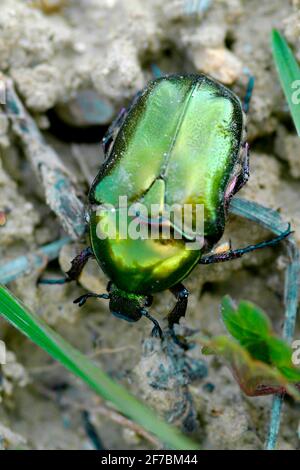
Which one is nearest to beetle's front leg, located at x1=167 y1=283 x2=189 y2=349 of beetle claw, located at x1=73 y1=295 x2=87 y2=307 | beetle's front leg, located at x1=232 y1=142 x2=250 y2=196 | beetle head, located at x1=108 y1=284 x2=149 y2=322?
beetle head, located at x1=108 y1=284 x2=149 y2=322

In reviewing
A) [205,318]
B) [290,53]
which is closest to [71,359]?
[205,318]

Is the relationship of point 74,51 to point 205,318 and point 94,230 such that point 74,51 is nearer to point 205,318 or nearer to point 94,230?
point 94,230

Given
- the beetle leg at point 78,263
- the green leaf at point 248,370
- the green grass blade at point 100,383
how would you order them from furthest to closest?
the beetle leg at point 78,263 < the green grass blade at point 100,383 < the green leaf at point 248,370

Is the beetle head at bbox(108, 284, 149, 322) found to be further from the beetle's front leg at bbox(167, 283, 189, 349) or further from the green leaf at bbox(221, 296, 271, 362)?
the green leaf at bbox(221, 296, 271, 362)

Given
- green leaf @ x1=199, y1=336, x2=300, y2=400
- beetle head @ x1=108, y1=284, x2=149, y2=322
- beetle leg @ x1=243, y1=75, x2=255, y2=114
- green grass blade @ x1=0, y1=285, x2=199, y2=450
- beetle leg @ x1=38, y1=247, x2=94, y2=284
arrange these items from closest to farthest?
1. green leaf @ x1=199, y1=336, x2=300, y2=400
2. green grass blade @ x1=0, y1=285, x2=199, y2=450
3. beetle head @ x1=108, y1=284, x2=149, y2=322
4. beetle leg @ x1=38, y1=247, x2=94, y2=284
5. beetle leg @ x1=243, y1=75, x2=255, y2=114

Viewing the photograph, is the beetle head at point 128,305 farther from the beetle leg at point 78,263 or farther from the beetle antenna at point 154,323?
the beetle leg at point 78,263

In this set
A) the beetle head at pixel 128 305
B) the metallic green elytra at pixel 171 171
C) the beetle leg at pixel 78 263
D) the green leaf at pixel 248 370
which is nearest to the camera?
the green leaf at pixel 248 370

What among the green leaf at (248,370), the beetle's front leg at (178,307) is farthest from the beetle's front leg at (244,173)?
the green leaf at (248,370)
